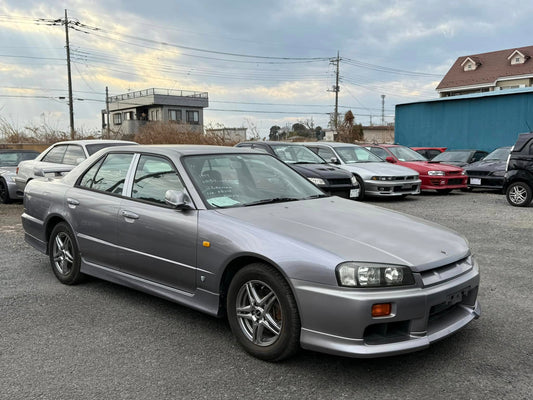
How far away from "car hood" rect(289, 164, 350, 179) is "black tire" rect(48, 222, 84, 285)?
21.0ft

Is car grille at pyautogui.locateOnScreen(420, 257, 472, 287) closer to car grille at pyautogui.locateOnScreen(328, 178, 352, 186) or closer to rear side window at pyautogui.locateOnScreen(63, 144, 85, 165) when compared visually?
car grille at pyautogui.locateOnScreen(328, 178, 352, 186)

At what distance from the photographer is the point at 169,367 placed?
125 inches

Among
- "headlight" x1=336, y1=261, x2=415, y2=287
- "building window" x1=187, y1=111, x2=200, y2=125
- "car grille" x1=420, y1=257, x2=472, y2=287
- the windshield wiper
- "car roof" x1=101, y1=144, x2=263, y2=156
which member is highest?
"building window" x1=187, y1=111, x2=200, y2=125

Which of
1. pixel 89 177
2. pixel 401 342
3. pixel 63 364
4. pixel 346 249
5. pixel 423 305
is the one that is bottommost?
pixel 63 364

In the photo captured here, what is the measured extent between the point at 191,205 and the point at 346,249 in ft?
4.41

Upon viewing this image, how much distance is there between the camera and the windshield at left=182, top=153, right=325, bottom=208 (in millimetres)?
3888

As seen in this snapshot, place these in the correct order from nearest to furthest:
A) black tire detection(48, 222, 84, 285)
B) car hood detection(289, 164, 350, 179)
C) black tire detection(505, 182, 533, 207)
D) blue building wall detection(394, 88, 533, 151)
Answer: black tire detection(48, 222, 84, 285) → car hood detection(289, 164, 350, 179) → black tire detection(505, 182, 533, 207) → blue building wall detection(394, 88, 533, 151)

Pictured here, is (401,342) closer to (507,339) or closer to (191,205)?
(507,339)

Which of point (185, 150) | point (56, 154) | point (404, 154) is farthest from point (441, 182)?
point (185, 150)

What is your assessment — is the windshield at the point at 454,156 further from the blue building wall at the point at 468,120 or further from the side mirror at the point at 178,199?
the side mirror at the point at 178,199

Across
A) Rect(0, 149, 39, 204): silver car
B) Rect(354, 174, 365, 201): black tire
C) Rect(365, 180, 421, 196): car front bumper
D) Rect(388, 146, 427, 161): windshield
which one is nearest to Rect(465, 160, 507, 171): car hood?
Rect(388, 146, 427, 161): windshield

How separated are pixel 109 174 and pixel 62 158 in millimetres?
6077

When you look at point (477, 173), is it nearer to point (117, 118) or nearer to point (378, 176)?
point (378, 176)

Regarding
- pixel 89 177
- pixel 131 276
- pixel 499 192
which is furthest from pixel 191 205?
pixel 499 192
